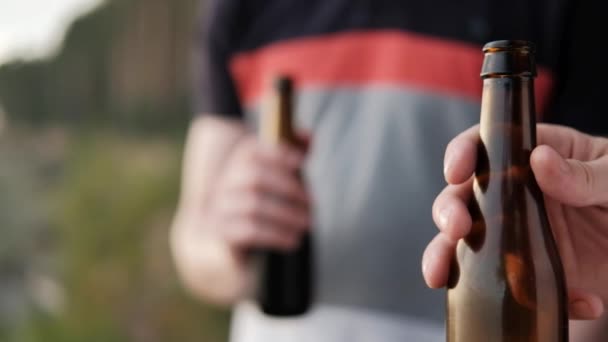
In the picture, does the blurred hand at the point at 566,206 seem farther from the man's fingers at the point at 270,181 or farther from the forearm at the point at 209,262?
the forearm at the point at 209,262

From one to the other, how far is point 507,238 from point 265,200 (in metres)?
0.41

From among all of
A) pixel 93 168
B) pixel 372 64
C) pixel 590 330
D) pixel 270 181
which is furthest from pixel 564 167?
pixel 93 168

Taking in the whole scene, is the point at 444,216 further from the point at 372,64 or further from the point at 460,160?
the point at 372,64

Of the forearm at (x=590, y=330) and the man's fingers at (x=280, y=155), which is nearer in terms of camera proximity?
the forearm at (x=590, y=330)

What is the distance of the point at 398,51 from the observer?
2.84ft

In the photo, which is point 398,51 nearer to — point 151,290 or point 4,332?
point 151,290

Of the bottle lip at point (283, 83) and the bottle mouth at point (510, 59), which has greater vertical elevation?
the bottle mouth at point (510, 59)

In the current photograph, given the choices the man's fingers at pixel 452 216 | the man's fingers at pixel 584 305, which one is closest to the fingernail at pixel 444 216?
the man's fingers at pixel 452 216

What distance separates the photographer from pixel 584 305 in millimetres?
399

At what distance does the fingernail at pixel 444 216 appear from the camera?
34 centimetres

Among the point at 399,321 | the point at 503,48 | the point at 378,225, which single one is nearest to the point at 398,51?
the point at 378,225

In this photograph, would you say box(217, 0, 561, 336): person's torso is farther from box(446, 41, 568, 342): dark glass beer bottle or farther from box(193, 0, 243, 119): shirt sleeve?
box(446, 41, 568, 342): dark glass beer bottle

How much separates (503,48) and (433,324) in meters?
0.56

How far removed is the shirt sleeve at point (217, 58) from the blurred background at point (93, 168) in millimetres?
1598
